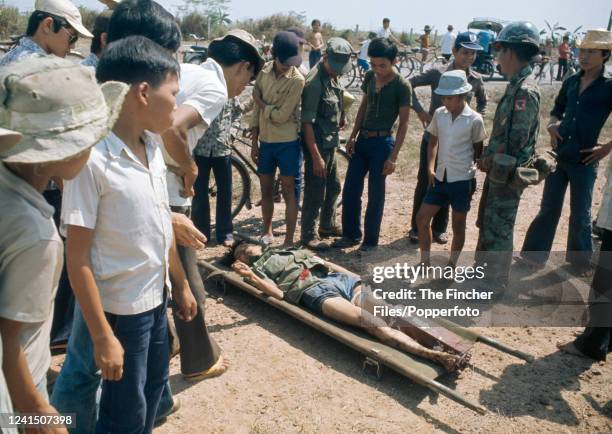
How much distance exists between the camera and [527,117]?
421 centimetres

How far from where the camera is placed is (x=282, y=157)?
16.5 ft

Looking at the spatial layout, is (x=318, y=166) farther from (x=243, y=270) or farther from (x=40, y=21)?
(x=40, y=21)

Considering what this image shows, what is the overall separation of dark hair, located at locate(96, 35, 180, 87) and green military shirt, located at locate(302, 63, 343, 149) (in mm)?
3010

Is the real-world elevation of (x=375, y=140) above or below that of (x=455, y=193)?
above

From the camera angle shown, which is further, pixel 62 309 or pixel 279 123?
pixel 279 123

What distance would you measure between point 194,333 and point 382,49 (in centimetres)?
302

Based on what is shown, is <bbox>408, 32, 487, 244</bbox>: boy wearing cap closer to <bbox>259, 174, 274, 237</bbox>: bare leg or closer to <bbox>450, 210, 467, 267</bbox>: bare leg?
<bbox>450, 210, 467, 267</bbox>: bare leg

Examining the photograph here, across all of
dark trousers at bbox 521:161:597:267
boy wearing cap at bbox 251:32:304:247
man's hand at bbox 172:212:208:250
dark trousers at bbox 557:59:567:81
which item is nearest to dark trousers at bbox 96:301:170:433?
man's hand at bbox 172:212:208:250

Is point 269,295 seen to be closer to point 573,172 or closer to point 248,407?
point 248,407

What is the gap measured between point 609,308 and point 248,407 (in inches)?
102

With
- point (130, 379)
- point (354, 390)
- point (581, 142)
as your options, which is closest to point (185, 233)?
point (130, 379)

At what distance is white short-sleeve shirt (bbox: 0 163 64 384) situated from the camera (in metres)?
1.32

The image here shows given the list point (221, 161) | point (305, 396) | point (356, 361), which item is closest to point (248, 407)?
point (305, 396)

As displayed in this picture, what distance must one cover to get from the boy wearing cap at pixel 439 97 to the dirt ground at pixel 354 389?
1782 millimetres
